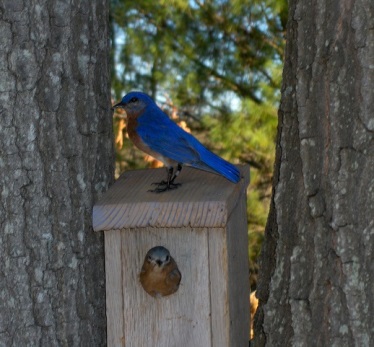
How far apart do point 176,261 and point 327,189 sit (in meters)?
0.53

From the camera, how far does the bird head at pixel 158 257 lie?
104 inches

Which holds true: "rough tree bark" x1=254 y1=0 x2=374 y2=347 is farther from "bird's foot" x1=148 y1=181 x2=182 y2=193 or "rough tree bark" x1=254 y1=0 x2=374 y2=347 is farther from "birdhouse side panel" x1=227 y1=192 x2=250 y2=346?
"bird's foot" x1=148 y1=181 x2=182 y2=193

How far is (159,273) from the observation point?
8.66 ft

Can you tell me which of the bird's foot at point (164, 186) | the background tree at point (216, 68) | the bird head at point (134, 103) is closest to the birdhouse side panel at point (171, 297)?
the bird's foot at point (164, 186)

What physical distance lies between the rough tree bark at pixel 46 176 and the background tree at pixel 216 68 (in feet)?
7.68

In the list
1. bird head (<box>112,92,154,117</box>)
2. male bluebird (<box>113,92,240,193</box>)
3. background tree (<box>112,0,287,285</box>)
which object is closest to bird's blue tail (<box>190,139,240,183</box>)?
male bluebird (<box>113,92,240,193</box>)

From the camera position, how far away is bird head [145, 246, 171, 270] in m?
2.64

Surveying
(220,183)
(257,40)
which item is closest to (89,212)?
(220,183)

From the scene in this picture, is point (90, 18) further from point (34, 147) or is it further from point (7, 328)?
point (7, 328)

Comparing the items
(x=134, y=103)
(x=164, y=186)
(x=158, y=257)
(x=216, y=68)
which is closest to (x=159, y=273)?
(x=158, y=257)

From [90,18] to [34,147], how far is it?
19.2 inches

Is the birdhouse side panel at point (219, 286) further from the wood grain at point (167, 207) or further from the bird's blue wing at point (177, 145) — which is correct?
the bird's blue wing at point (177, 145)

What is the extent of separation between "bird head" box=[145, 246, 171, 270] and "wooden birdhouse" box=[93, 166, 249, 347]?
0.17 feet


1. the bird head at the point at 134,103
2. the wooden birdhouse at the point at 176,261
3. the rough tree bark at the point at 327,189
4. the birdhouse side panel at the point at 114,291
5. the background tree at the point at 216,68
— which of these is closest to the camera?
the rough tree bark at the point at 327,189
